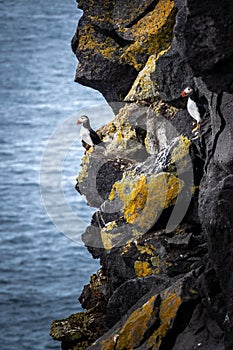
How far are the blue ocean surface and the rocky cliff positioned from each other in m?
47.2

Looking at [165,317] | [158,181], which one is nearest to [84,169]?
[158,181]

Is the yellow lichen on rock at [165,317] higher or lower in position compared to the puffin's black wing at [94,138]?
lower

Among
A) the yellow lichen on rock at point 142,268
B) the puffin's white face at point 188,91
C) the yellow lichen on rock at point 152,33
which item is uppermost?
the yellow lichen on rock at point 152,33

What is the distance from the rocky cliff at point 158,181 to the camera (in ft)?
44.9

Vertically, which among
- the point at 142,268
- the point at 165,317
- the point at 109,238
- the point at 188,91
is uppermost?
the point at 188,91

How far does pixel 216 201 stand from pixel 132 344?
3.48 meters

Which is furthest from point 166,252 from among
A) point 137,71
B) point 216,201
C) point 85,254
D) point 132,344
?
point 85,254

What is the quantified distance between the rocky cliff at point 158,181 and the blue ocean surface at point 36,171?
47151 millimetres

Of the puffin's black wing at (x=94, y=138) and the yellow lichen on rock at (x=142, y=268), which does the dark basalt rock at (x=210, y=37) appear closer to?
the yellow lichen on rock at (x=142, y=268)

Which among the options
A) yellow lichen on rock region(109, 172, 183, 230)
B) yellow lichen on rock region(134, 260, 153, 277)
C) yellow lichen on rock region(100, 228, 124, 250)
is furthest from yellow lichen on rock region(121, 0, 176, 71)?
yellow lichen on rock region(134, 260, 153, 277)

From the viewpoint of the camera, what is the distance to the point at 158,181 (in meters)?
18.2

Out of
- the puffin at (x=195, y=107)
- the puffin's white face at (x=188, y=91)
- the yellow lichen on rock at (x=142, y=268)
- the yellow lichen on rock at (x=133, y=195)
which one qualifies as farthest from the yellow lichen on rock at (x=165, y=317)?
the puffin's white face at (x=188, y=91)

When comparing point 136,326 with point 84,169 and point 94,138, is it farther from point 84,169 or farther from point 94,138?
point 94,138

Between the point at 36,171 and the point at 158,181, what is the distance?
340ft
